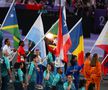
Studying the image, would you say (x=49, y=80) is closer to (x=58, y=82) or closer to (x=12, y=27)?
(x=58, y=82)

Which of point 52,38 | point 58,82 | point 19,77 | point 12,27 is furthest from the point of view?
point 12,27

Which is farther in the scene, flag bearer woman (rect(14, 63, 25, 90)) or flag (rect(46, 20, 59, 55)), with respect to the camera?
flag (rect(46, 20, 59, 55))

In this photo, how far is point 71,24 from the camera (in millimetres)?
31984

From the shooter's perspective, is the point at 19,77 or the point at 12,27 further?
the point at 12,27

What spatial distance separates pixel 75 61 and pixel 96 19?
1601cm

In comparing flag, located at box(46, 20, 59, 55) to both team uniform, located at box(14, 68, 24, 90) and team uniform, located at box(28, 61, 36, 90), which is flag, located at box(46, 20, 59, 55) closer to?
team uniform, located at box(28, 61, 36, 90)

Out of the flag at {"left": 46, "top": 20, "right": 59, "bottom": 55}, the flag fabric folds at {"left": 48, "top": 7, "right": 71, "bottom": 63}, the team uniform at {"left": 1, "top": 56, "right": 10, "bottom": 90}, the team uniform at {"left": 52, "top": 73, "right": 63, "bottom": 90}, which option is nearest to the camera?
the team uniform at {"left": 52, "top": 73, "right": 63, "bottom": 90}

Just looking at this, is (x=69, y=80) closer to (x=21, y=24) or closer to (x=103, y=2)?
(x=21, y=24)

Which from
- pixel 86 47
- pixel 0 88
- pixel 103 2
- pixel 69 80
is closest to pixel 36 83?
pixel 0 88

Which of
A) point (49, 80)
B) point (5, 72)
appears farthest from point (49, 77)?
point (5, 72)

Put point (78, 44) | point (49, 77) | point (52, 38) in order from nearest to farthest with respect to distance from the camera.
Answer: point (49, 77) → point (78, 44) → point (52, 38)

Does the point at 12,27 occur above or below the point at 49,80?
above

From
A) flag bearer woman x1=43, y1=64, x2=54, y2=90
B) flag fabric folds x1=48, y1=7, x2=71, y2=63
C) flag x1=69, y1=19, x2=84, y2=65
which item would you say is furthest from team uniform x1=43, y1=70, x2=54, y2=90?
flag x1=69, y1=19, x2=84, y2=65

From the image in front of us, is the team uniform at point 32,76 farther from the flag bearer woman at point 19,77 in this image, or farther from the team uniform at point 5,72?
the team uniform at point 5,72
